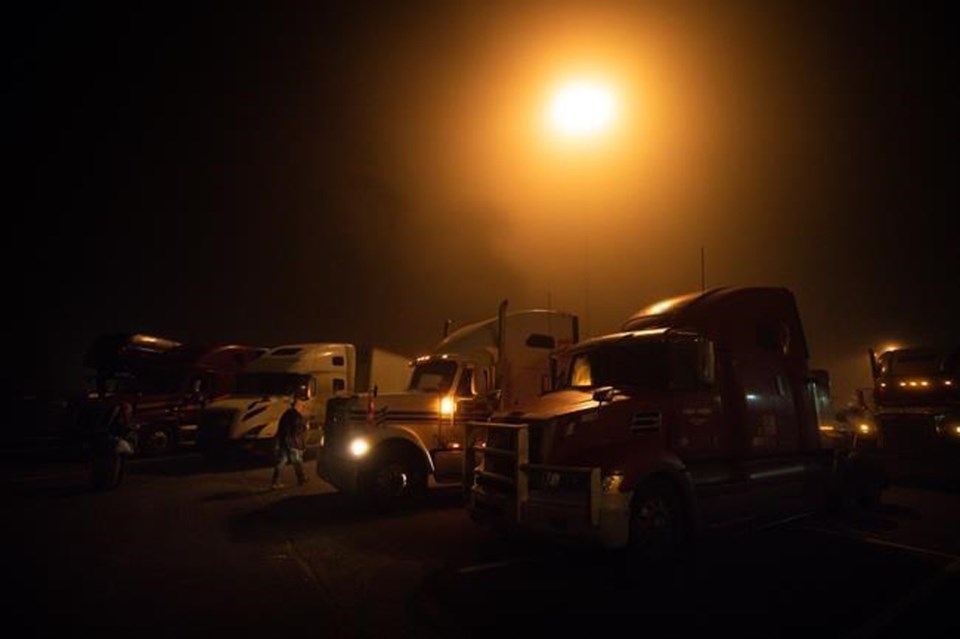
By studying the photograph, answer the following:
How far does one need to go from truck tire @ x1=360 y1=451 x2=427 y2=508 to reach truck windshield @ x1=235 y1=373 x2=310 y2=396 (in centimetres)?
685

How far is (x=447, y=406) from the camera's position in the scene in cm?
1054

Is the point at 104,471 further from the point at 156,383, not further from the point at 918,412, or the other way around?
the point at 918,412

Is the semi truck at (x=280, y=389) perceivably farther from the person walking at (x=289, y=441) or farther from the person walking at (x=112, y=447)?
the person walking at (x=112, y=447)

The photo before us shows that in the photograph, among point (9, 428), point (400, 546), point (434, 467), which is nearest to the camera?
point (400, 546)

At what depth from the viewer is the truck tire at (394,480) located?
9641mm

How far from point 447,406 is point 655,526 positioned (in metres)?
5.03

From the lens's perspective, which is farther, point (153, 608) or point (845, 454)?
point (845, 454)

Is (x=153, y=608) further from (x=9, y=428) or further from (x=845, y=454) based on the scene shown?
Answer: (x=9, y=428)

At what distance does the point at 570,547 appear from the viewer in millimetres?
5770

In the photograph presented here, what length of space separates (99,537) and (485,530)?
5.45 meters

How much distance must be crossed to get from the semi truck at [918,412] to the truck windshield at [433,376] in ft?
31.8

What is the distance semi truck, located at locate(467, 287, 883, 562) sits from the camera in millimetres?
6047

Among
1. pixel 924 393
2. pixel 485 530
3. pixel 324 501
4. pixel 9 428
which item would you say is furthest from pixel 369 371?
pixel 9 428

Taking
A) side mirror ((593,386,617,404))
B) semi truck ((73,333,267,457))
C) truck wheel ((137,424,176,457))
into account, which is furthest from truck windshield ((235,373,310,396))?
side mirror ((593,386,617,404))
